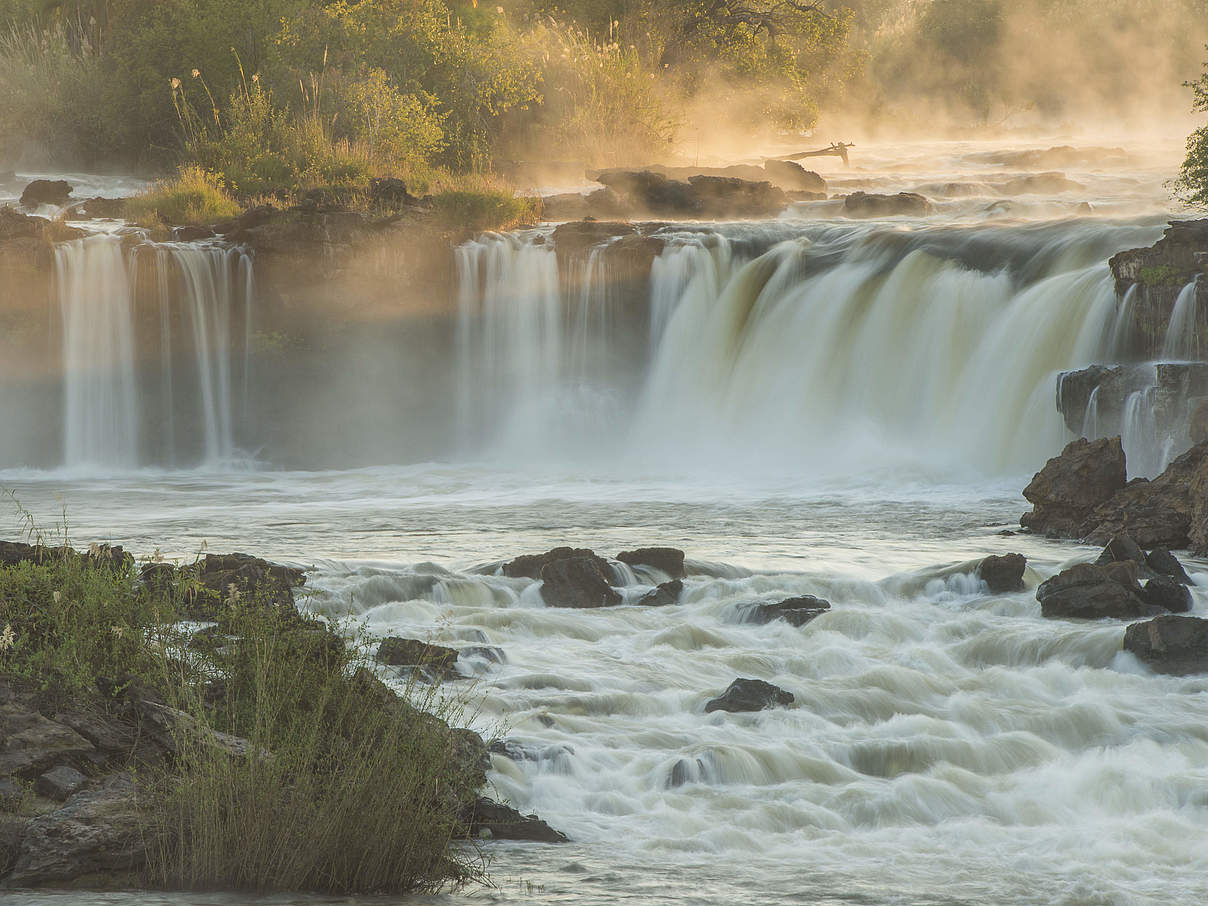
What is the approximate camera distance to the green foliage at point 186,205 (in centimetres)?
2403

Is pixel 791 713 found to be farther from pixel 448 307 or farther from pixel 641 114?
pixel 641 114

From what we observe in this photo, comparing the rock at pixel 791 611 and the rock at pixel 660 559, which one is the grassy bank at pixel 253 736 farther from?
the rock at pixel 660 559

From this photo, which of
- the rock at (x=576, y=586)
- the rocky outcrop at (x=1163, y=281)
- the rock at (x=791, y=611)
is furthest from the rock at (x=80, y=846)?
the rocky outcrop at (x=1163, y=281)

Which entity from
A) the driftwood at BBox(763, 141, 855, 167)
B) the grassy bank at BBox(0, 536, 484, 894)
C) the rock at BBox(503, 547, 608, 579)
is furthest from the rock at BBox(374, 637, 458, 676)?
the driftwood at BBox(763, 141, 855, 167)

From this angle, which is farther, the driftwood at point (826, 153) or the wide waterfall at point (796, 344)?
the driftwood at point (826, 153)

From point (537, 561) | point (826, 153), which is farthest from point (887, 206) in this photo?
point (537, 561)

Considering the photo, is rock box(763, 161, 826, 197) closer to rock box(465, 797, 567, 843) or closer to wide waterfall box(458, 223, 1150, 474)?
wide waterfall box(458, 223, 1150, 474)

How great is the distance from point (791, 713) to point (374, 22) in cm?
2783

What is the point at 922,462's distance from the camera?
62.7ft

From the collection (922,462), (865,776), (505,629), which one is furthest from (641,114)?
(865,776)

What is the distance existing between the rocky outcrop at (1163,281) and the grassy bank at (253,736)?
1241 centimetres

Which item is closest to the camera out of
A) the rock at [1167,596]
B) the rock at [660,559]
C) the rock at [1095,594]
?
the rock at [1095,594]

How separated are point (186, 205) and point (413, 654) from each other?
57.1 feet

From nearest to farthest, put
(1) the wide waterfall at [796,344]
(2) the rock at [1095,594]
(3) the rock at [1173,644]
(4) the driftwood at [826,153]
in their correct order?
(3) the rock at [1173,644] → (2) the rock at [1095,594] → (1) the wide waterfall at [796,344] → (4) the driftwood at [826,153]
